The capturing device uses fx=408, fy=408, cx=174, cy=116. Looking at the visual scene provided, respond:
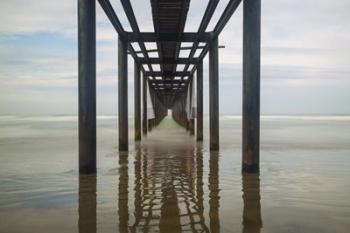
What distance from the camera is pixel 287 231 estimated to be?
4199 millimetres

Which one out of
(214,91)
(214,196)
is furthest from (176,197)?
(214,91)

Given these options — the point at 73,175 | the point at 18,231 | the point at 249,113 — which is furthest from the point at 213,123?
the point at 18,231

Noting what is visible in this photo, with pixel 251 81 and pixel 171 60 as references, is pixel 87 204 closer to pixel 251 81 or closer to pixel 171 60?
pixel 251 81

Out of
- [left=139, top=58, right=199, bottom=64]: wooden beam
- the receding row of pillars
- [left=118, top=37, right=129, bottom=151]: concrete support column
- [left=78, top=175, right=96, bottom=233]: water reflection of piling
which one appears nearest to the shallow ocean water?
[left=78, top=175, right=96, bottom=233]: water reflection of piling

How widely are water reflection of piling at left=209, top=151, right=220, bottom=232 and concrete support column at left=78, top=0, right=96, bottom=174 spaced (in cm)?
243

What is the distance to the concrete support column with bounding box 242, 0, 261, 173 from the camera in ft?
26.2

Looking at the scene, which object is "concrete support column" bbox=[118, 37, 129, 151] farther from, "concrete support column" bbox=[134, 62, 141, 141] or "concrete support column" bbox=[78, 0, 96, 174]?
"concrete support column" bbox=[78, 0, 96, 174]

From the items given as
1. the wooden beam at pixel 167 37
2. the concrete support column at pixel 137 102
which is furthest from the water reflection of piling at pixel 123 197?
the concrete support column at pixel 137 102

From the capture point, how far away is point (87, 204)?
214 inches

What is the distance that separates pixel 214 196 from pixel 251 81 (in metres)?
3.00

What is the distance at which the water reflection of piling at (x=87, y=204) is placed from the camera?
14.4 feet

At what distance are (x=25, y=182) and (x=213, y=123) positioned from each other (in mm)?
7660

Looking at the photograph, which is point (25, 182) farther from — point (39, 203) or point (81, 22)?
point (81, 22)

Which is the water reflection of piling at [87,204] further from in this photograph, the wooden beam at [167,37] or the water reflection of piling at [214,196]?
the wooden beam at [167,37]
